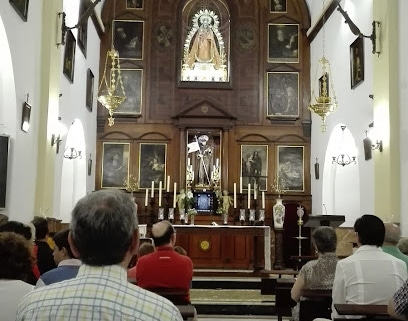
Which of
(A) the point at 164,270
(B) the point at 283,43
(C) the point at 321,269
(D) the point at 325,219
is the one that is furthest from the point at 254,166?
(A) the point at 164,270

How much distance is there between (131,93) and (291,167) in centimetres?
506

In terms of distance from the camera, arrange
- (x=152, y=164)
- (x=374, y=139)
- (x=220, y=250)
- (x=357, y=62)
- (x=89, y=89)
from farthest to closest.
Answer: (x=152, y=164)
(x=89, y=89)
(x=220, y=250)
(x=357, y=62)
(x=374, y=139)

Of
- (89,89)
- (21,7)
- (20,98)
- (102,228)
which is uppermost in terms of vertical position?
(21,7)

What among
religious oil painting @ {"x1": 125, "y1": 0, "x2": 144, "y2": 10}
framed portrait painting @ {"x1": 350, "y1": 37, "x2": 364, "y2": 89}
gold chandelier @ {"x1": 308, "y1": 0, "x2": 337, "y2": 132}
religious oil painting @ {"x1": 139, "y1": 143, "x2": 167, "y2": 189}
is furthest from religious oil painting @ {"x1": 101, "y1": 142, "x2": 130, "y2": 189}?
framed portrait painting @ {"x1": 350, "y1": 37, "x2": 364, "y2": 89}

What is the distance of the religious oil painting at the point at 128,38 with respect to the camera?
17891 mm

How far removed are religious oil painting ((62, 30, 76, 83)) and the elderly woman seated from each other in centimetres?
898

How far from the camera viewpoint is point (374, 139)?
11.9m

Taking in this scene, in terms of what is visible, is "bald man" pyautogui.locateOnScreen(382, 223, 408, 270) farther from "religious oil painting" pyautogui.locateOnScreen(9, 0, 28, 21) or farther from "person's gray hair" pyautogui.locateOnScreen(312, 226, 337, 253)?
"religious oil painting" pyautogui.locateOnScreen(9, 0, 28, 21)

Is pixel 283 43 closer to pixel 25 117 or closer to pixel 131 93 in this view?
pixel 131 93

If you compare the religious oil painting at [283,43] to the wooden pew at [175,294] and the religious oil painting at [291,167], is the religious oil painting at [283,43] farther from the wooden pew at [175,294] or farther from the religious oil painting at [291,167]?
the wooden pew at [175,294]

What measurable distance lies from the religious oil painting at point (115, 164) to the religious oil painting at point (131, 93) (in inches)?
37.9

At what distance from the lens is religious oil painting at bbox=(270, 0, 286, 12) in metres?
18.3

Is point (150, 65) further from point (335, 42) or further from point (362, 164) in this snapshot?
point (362, 164)

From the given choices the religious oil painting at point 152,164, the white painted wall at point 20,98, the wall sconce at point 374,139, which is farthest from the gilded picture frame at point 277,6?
the white painted wall at point 20,98
